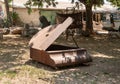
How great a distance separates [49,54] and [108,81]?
226 cm

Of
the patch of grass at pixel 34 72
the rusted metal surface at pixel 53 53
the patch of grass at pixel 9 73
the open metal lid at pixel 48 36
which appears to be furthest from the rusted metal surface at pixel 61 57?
the patch of grass at pixel 9 73

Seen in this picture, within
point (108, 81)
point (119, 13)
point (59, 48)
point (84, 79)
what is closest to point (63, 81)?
point (84, 79)

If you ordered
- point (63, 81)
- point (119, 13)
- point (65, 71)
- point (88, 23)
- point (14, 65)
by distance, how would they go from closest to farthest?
point (63, 81)
point (65, 71)
point (14, 65)
point (88, 23)
point (119, 13)

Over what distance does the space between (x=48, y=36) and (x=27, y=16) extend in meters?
28.1

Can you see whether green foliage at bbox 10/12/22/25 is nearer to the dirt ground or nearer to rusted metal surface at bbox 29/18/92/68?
the dirt ground

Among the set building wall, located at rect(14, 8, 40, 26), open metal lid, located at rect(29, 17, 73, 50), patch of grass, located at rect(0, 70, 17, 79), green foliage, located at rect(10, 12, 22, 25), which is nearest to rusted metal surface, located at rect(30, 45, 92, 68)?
open metal lid, located at rect(29, 17, 73, 50)

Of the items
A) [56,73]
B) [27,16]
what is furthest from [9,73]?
[27,16]

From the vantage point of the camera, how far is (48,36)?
1034cm

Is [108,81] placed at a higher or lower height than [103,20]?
higher

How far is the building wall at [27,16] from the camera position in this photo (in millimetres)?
37781

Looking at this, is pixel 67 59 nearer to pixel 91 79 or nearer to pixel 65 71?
pixel 65 71

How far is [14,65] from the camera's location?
10.4 meters

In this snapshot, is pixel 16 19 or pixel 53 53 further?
pixel 16 19

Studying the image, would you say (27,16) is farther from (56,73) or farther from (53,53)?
(56,73)
